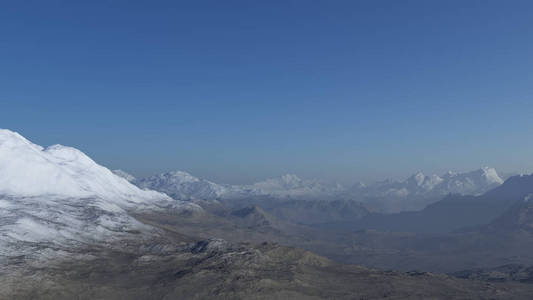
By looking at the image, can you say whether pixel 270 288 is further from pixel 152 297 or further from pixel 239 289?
pixel 152 297

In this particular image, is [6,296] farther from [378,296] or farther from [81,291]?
[378,296]

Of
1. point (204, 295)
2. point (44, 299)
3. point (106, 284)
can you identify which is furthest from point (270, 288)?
point (44, 299)

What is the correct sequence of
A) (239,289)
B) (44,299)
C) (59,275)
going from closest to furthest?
(44,299)
(239,289)
(59,275)

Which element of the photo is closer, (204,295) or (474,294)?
(204,295)

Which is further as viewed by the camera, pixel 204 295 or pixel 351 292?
pixel 351 292

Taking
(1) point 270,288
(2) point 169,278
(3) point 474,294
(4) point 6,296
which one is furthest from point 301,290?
(4) point 6,296

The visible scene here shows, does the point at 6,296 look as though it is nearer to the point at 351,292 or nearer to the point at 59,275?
the point at 59,275

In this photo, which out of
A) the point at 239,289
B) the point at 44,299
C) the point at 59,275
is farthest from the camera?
the point at 59,275
